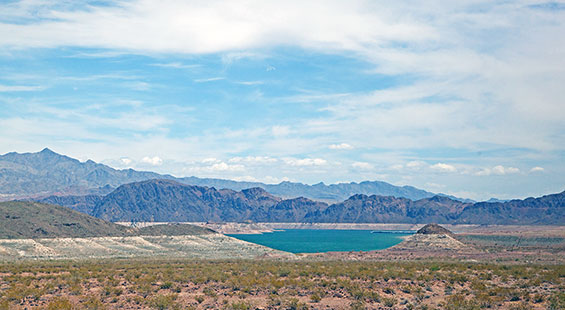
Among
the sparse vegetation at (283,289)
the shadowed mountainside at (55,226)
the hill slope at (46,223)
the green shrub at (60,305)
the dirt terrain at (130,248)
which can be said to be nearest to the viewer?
the green shrub at (60,305)

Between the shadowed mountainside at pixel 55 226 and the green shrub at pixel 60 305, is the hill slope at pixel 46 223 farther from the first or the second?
the green shrub at pixel 60 305

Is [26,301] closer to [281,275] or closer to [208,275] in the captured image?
[208,275]

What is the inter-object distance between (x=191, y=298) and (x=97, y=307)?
Answer: 6.79m

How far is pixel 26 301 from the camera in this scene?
36.7 metres

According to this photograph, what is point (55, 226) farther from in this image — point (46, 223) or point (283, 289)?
point (283, 289)

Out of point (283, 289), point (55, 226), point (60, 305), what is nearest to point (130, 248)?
point (55, 226)

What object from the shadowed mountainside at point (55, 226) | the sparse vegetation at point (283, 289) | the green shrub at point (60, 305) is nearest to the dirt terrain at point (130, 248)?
the shadowed mountainside at point (55, 226)

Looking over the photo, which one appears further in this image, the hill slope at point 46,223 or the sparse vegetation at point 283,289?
the hill slope at point 46,223

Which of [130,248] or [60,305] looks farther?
[130,248]

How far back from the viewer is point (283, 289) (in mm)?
41156

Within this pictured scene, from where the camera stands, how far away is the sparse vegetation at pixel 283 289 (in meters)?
36.2

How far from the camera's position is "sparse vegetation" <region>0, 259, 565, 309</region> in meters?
36.2

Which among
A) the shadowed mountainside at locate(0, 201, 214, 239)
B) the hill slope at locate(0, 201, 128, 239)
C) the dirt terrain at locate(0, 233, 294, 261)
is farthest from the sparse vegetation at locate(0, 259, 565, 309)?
the shadowed mountainside at locate(0, 201, 214, 239)

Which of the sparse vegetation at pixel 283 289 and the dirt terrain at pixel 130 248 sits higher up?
the sparse vegetation at pixel 283 289
